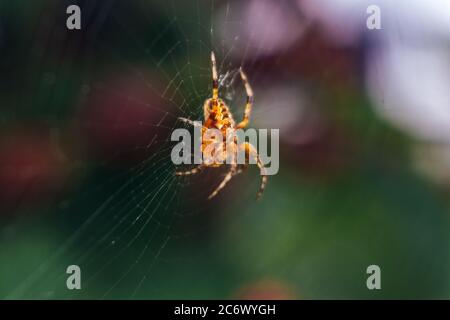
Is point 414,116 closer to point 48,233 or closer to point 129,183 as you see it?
point 129,183

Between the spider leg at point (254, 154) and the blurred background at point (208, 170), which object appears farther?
the spider leg at point (254, 154)

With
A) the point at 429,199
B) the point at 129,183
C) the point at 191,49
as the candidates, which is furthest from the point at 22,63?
the point at 429,199

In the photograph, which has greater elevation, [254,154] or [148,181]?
[254,154]

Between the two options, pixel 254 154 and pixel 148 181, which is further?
pixel 254 154

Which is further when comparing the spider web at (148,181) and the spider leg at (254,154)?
the spider leg at (254,154)

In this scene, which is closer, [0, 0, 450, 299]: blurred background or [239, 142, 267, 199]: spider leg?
[0, 0, 450, 299]: blurred background

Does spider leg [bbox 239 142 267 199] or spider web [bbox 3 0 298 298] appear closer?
spider web [bbox 3 0 298 298]
